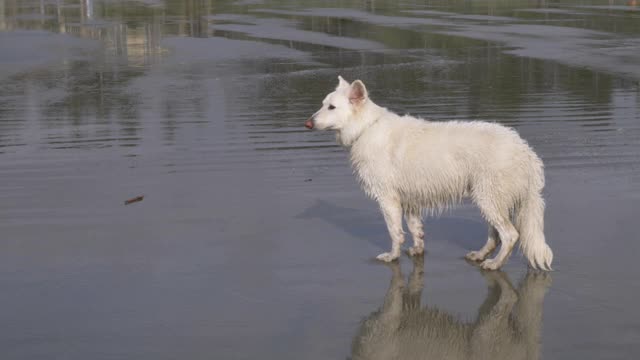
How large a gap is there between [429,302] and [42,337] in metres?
3.26

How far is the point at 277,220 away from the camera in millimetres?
11414

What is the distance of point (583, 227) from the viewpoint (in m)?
10.6

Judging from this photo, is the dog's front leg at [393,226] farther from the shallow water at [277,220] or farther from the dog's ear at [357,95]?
the dog's ear at [357,95]

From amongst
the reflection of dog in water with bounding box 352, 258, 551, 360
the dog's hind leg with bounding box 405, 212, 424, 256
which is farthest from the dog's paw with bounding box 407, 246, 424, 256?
the reflection of dog in water with bounding box 352, 258, 551, 360

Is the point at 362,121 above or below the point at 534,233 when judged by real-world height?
above

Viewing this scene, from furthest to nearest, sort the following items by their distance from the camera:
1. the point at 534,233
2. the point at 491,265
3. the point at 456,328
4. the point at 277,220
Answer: the point at 277,220
the point at 491,265
the point at 534,233
the point at 456,328

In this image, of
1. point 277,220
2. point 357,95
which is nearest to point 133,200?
point 277,220

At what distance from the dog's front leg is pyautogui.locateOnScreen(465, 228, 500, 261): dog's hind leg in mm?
716

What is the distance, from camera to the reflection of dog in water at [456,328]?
7.20m

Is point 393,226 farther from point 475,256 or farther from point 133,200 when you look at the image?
point 133,200

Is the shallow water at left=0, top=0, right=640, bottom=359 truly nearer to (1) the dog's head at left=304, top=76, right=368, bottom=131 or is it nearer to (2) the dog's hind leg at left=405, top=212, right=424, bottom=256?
(2) the dog's hind leg at left=405, top=212, right=424, bottom=256

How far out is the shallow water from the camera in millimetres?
7703

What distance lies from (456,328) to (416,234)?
241 centimetres

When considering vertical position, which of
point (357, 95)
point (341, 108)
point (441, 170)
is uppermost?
point (357, 95)
